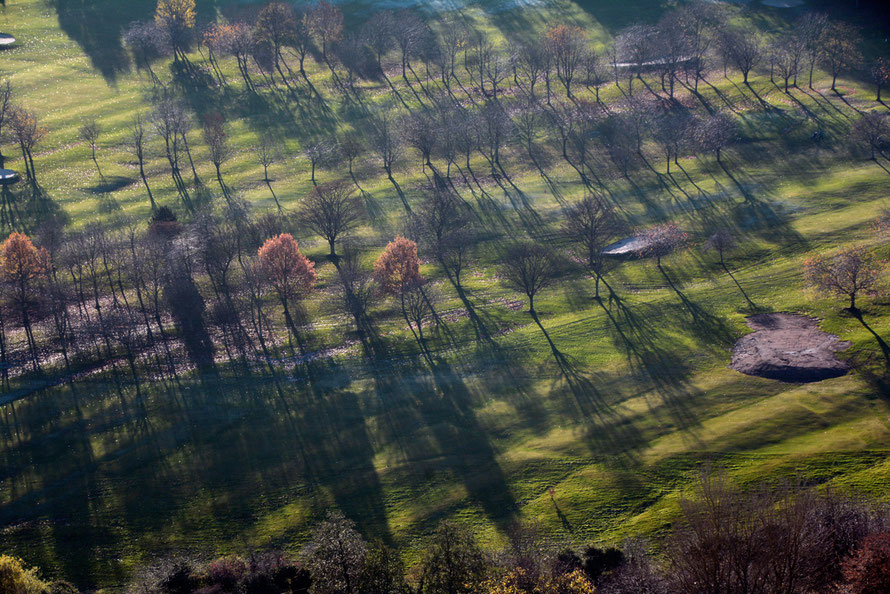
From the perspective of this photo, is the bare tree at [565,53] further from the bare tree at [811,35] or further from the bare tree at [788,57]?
the bare tree at [811,35]

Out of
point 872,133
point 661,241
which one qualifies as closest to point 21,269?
point 661,241

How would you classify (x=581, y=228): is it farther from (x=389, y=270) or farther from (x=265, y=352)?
(x=265, y=352)

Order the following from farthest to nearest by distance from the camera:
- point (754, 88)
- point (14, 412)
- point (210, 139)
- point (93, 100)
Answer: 1. point (93, 100)
2. point (754, 88)
3. point (210, 139)
4. point (14, 412)

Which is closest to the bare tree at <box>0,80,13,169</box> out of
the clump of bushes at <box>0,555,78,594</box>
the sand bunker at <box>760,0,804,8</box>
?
the clump of bushes at <box>0,555,78,594</box>

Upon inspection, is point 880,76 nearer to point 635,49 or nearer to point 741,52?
point 741,52

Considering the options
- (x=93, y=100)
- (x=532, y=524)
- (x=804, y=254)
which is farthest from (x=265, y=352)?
(x=93, y=100)
